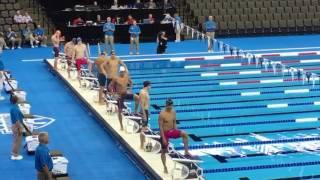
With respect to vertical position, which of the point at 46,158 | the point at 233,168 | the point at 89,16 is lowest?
the point at 233,168

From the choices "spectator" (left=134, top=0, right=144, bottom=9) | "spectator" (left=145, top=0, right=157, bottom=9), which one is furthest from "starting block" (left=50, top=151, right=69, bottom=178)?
"spectator" (left=145, top=0, right=157, bottom=9)

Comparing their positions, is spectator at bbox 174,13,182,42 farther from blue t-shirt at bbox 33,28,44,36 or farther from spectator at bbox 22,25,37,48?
spectator at bbox 22,25,37,48

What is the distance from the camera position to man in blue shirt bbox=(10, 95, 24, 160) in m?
9.50

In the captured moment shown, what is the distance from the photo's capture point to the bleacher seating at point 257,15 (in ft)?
89.3

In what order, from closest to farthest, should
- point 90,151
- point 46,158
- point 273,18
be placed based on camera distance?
point 46,158
point 90,151
point 273,18

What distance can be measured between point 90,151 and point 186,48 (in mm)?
14097

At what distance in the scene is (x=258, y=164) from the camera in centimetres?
943

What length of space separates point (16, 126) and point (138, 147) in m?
1.98

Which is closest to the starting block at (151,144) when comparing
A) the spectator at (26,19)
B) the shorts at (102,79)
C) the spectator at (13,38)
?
the shorts at (102,79)

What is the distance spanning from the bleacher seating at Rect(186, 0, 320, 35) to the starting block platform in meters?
13.9

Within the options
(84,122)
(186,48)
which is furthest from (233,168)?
(186,48)

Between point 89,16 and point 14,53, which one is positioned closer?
point 14,53

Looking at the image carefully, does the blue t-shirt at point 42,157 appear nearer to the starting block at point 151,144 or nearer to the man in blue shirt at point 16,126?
the man in blue shirt at point 16,126

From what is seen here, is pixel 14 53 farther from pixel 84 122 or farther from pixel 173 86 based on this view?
pixel 84 122
